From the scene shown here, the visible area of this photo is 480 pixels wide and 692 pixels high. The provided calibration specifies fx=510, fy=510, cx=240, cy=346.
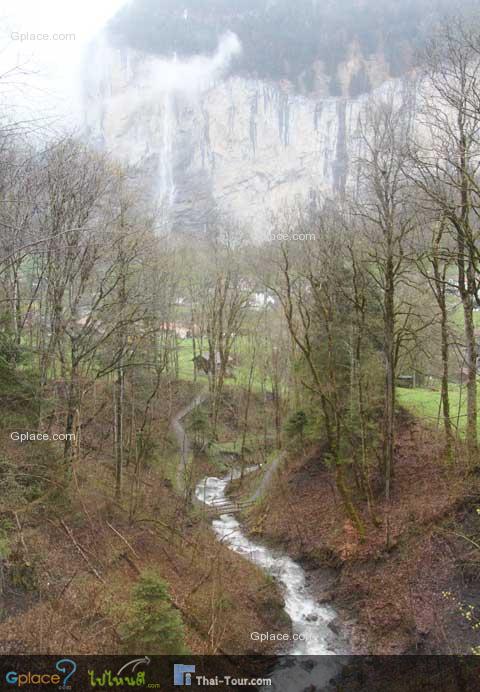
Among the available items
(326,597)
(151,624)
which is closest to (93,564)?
(151,624)

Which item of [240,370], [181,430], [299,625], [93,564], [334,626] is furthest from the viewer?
[240,370]

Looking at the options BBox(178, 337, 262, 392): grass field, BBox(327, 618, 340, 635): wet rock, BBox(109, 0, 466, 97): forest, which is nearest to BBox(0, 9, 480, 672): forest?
BBox(327, 618, 340, 635): wet rock

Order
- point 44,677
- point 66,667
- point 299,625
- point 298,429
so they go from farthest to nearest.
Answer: point 298,429, point 299,625, point 66,667, point 44,677

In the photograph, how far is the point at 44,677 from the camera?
7.70 m

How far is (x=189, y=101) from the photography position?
99.4 meters

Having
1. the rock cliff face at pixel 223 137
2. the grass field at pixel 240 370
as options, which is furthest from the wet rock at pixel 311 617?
the rock cliff face at pixel 223 137

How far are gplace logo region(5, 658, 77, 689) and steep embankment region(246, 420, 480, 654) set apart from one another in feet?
20.5

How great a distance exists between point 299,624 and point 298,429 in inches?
369

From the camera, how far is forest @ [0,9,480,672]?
9.93 m

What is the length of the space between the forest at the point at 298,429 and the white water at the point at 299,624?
7.9 inches

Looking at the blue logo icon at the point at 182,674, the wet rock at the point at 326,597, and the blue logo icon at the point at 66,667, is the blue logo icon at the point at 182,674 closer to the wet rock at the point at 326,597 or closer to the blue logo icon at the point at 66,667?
the blue logo icon at the point at 66,667

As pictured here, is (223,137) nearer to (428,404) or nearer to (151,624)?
(428,404)

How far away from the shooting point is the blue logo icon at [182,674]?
8555 millimetres

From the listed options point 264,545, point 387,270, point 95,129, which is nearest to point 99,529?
point 264,545
